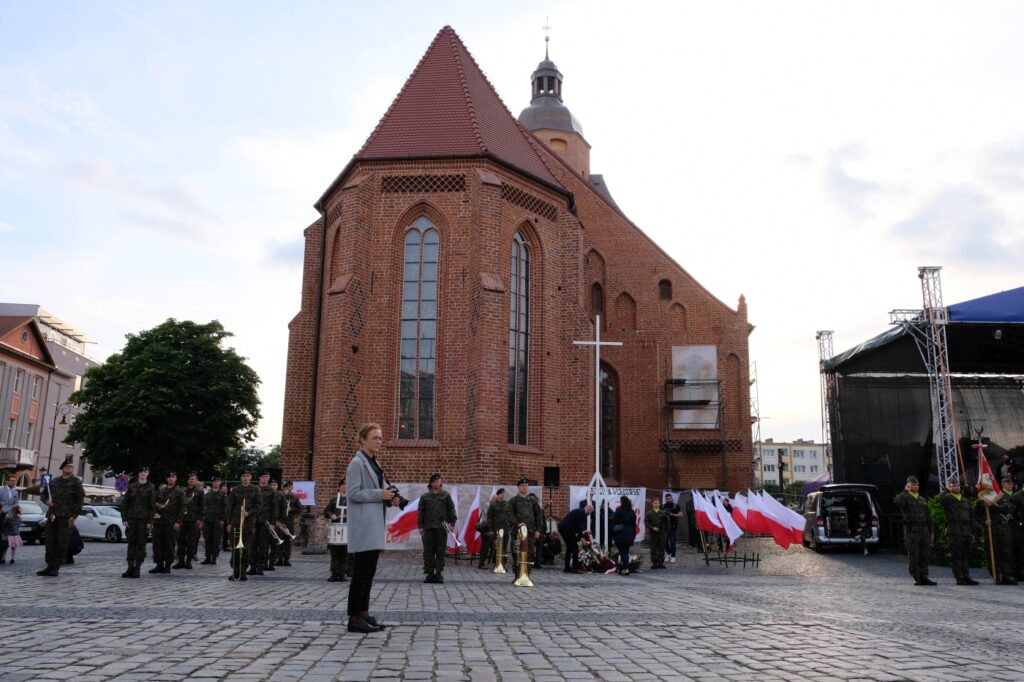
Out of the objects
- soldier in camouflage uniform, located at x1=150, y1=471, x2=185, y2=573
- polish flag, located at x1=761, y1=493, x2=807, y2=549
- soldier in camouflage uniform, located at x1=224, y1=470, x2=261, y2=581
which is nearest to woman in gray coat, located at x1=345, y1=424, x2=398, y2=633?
soldier in camouflage uniform, located at x1=224, y1=470, x2=261, y2=581

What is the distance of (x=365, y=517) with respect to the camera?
6.83 metres

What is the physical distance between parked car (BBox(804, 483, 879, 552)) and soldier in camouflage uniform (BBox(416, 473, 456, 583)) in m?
12.8

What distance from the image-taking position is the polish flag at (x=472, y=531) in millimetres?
17703

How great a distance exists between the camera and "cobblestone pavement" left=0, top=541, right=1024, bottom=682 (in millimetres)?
5008

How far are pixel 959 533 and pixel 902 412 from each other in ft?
45.6

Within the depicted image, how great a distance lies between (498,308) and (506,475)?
174 inches

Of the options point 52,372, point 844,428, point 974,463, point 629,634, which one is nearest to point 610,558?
point 629,634

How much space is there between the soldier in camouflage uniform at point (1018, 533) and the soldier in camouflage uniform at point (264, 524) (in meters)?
13.0

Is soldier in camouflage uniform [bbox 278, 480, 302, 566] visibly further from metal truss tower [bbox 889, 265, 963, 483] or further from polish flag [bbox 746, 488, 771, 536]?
metal truss tower [bbox 889, 265, 963, 483]

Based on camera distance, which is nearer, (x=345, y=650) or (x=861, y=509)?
(x=345, y=650)

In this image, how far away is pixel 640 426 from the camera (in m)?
30.0

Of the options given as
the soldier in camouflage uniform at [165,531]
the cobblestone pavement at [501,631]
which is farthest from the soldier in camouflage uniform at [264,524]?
the soldier in camouflage uniform at [165,531]

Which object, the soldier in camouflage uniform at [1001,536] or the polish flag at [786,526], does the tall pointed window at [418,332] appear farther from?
the soldier in camouflage uniform at [1001,536]

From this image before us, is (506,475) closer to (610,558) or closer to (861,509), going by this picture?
(610,558)
